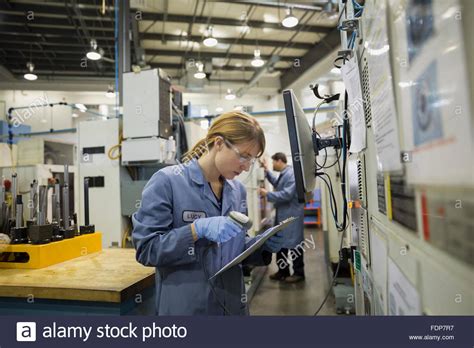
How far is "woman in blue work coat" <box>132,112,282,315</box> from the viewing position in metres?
0.88

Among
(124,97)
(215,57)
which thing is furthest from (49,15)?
(124,97)

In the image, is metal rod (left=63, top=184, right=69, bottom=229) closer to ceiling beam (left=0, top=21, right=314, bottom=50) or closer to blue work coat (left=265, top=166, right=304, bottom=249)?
blue work coat (left=265, top=166, right=304, bottom=249)

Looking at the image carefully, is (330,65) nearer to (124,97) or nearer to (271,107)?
(271,107)

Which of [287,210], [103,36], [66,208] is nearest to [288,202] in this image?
[287,210]

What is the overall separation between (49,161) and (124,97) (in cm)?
204

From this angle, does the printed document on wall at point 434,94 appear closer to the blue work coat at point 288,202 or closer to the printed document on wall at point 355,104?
the printed document on wall at point 355,104

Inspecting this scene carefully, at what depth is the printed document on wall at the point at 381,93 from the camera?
558 mm

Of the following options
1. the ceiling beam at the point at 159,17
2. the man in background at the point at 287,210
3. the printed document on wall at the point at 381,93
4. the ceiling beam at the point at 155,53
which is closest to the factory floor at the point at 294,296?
the man in background at the point at 287,210

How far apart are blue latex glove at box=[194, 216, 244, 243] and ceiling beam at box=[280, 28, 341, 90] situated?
3970 millimetres

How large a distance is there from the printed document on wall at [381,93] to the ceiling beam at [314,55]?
391 centimetres

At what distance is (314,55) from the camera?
17.2 ft

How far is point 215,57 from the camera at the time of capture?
5.61 meters

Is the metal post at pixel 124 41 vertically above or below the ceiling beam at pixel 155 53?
below

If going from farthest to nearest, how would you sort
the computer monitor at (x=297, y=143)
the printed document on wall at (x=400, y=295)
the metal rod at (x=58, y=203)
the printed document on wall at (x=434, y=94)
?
the metal rod at (x=58, y=203)
the computer monitor at (x=297, y=143)
the printed document on wall at (x=400, y=295)
the printed document on wall at (x=434, y=94)
